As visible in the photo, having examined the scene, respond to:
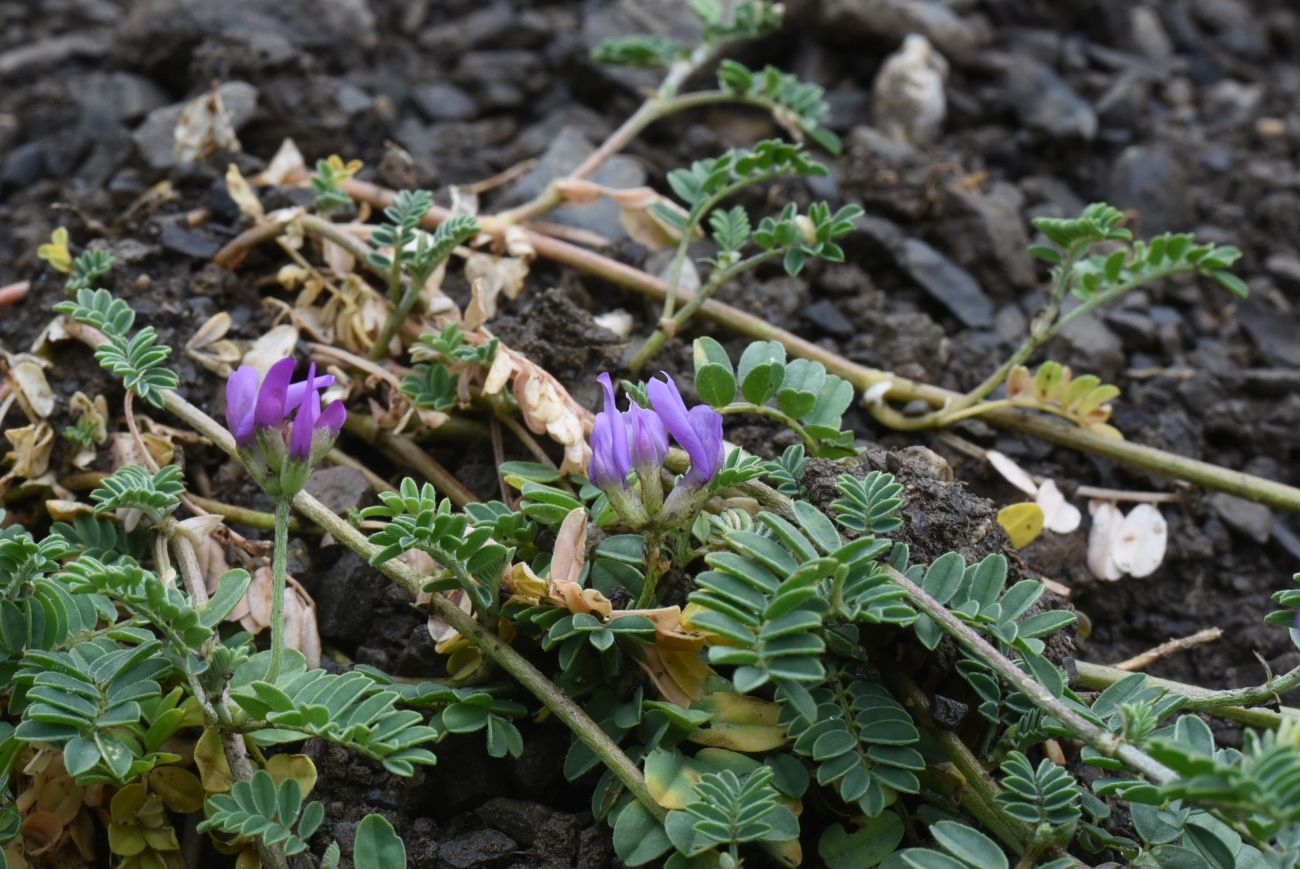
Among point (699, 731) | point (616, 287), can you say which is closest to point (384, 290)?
point (616, 287)

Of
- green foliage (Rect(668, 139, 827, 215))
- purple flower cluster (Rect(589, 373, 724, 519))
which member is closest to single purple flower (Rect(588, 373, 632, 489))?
purple flower cluster (Rect(589, 373, 724, 519))

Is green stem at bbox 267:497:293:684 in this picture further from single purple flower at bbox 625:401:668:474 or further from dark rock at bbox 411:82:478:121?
dark rock at bbox 411:82:478:121

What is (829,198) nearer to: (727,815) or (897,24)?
(897,24)

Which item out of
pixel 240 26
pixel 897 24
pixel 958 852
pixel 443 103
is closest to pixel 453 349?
pixel 958 852

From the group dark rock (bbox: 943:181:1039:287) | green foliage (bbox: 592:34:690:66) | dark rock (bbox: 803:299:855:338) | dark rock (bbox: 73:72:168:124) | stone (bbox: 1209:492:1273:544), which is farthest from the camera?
dark rock (bbox: 73:72:168:124)

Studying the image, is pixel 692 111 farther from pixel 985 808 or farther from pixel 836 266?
pixel 985 808

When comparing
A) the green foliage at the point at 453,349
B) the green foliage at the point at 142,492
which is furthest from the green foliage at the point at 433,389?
the green foliage at the point at 142,492
